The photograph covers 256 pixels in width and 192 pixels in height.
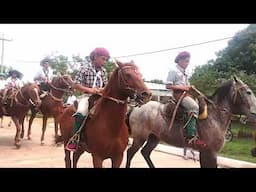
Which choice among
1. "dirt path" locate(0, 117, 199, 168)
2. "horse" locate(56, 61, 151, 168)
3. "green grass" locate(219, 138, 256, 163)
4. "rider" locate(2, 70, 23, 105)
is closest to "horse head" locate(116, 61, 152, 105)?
"horse" locate(56, 61, 151, 168)

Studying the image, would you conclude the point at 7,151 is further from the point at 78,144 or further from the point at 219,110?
the point at 219,110

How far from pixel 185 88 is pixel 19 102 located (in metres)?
5.05

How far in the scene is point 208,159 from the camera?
16.9 feet

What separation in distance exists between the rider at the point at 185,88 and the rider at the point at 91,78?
4.22ft

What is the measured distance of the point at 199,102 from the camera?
5.32 meters

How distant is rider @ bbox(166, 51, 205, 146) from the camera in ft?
17.0

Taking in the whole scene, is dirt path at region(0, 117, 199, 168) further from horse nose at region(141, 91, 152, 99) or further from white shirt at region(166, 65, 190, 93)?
horse nose at region(141, 91, 152, 99)

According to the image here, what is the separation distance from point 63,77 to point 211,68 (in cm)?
796

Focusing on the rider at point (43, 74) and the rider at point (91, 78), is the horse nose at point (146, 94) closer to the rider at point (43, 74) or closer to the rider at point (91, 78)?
the rider at point (91, 78)

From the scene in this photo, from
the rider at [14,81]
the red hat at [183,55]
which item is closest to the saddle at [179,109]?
the red hat at [183,55]

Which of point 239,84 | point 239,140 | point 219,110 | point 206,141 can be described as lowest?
point 239,140

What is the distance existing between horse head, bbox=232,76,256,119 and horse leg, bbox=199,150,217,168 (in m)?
0.79

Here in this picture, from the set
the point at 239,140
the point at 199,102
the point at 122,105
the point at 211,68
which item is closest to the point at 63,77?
the point at 199,102
